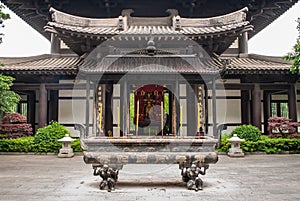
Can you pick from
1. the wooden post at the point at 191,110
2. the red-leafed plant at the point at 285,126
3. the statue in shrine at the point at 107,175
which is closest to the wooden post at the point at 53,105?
the wooden post at the point at 191,110

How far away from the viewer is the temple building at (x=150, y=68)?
10.0m

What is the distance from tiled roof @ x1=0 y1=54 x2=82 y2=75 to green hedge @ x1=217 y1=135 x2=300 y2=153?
21.3 feet

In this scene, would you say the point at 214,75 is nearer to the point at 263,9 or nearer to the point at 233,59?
the point at 233,59

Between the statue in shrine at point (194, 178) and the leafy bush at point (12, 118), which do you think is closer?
the statue in shrine at point (194, 178)

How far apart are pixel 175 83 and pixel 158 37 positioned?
169 centimetres

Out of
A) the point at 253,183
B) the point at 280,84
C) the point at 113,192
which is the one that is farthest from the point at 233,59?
the point at 113,192

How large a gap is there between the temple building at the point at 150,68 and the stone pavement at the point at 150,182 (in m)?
1.68

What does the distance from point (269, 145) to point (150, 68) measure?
5.56 metres

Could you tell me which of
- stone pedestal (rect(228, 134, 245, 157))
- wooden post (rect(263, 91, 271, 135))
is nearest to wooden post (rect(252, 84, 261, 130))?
stone pedestal (rect(228, 134, 245, 157))

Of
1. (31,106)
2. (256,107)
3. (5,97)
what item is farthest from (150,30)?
(31,106)

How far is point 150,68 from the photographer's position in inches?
387

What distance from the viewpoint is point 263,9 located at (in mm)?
13312

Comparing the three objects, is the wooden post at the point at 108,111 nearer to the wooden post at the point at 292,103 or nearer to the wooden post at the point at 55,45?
the wooden post at the point at 55,45

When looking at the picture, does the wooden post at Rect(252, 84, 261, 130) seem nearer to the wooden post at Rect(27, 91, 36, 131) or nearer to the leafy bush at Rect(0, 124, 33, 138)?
the leafy bush at Rect(0, 124, 33, 138)
